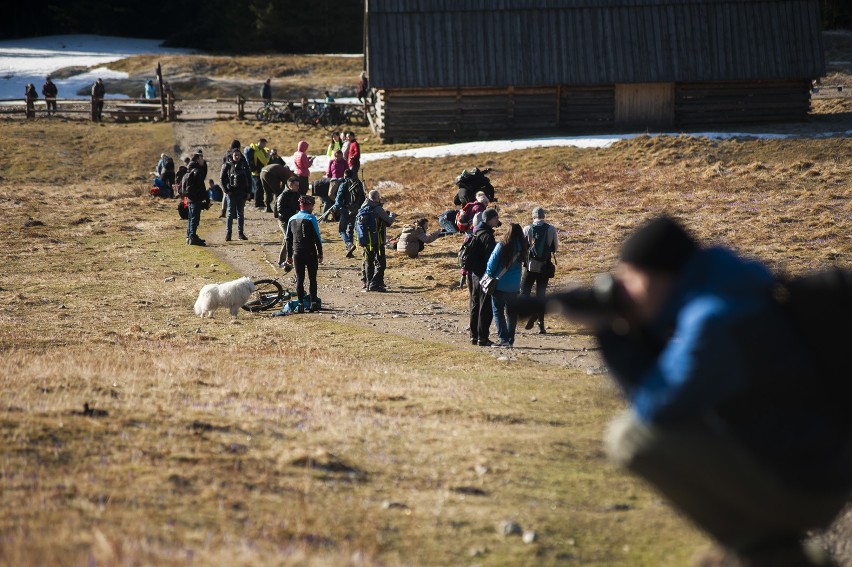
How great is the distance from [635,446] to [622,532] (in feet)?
9.42

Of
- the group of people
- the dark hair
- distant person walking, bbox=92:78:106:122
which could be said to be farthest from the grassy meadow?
the group of people

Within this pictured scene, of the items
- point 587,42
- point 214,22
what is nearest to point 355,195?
point 587,42

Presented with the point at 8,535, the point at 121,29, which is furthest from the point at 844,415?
the point at 121,29

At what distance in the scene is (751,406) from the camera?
3670mm

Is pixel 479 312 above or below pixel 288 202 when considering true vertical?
below

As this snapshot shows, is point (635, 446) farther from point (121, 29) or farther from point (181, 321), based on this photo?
point (121, 29)

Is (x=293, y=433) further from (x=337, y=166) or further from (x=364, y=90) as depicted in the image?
(x=364, y=90)

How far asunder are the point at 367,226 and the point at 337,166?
6381 millimetres

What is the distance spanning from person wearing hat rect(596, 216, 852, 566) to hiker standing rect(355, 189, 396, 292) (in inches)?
570

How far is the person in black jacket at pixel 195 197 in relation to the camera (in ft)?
74.5

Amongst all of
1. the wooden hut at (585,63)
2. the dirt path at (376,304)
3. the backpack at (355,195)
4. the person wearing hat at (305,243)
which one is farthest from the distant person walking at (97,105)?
the person wearing hat at (305,243)

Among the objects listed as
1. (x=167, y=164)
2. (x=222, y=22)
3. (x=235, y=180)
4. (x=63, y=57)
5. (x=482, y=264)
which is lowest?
(x=482, y=264)

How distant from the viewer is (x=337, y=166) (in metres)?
24.1

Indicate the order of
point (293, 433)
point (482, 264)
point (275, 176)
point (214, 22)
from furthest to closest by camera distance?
point (214, 22) < point (275, 176) < point (482, 264) < point (293, 433)
